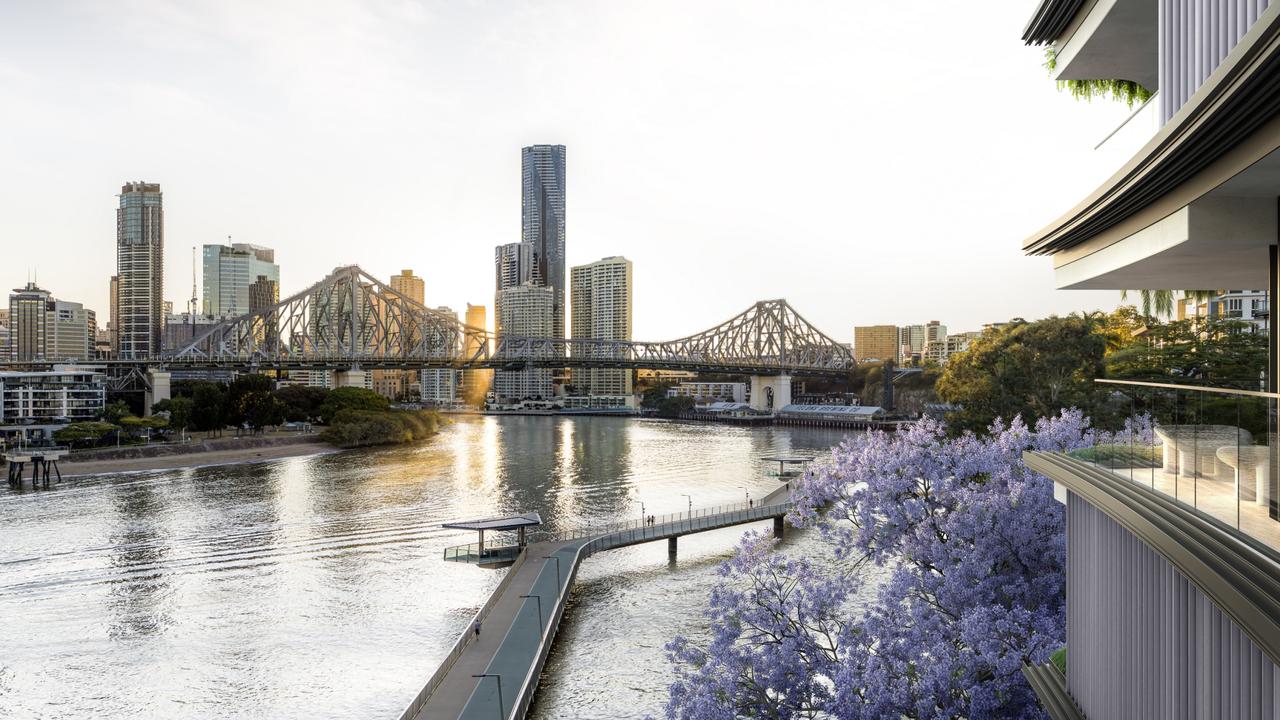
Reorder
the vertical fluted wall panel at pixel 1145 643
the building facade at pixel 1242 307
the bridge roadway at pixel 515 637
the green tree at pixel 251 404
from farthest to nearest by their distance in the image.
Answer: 1. the green tree at pixel 251 404
2. the bridge roadway at pixel 515 637
3. the building facade at pixel 1242 307
4. the vertical fluted wall panel at pixel 1145 643

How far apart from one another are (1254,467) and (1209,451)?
0.86m

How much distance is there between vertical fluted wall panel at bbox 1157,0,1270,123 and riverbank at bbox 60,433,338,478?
220 ft

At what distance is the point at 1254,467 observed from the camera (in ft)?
16.0

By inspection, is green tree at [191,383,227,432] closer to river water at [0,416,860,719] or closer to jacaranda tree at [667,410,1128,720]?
river water at [0,416,860,719]

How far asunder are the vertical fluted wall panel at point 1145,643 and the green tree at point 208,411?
82.9 m

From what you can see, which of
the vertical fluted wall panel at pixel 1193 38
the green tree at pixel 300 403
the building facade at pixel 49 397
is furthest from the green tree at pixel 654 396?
the vertical fluted wall panel at pixel 1193 38

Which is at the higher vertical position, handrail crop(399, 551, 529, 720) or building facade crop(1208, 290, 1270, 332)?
building facade crop(1208, 290, 1270, 332)

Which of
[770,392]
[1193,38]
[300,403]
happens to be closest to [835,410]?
[770,392]

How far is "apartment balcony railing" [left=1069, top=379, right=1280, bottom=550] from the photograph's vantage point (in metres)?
4.75

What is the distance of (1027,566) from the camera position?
1515 cm

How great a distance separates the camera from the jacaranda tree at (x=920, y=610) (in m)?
11.2

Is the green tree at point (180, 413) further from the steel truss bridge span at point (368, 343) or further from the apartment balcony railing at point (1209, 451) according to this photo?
the apartment balcony railing at point (1209, 451)

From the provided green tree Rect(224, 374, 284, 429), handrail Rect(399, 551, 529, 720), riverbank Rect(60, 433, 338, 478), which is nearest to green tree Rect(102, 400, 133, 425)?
green tree Rect(224, 374, 284, 429)

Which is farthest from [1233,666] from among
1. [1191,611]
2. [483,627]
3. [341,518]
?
[341,518]
